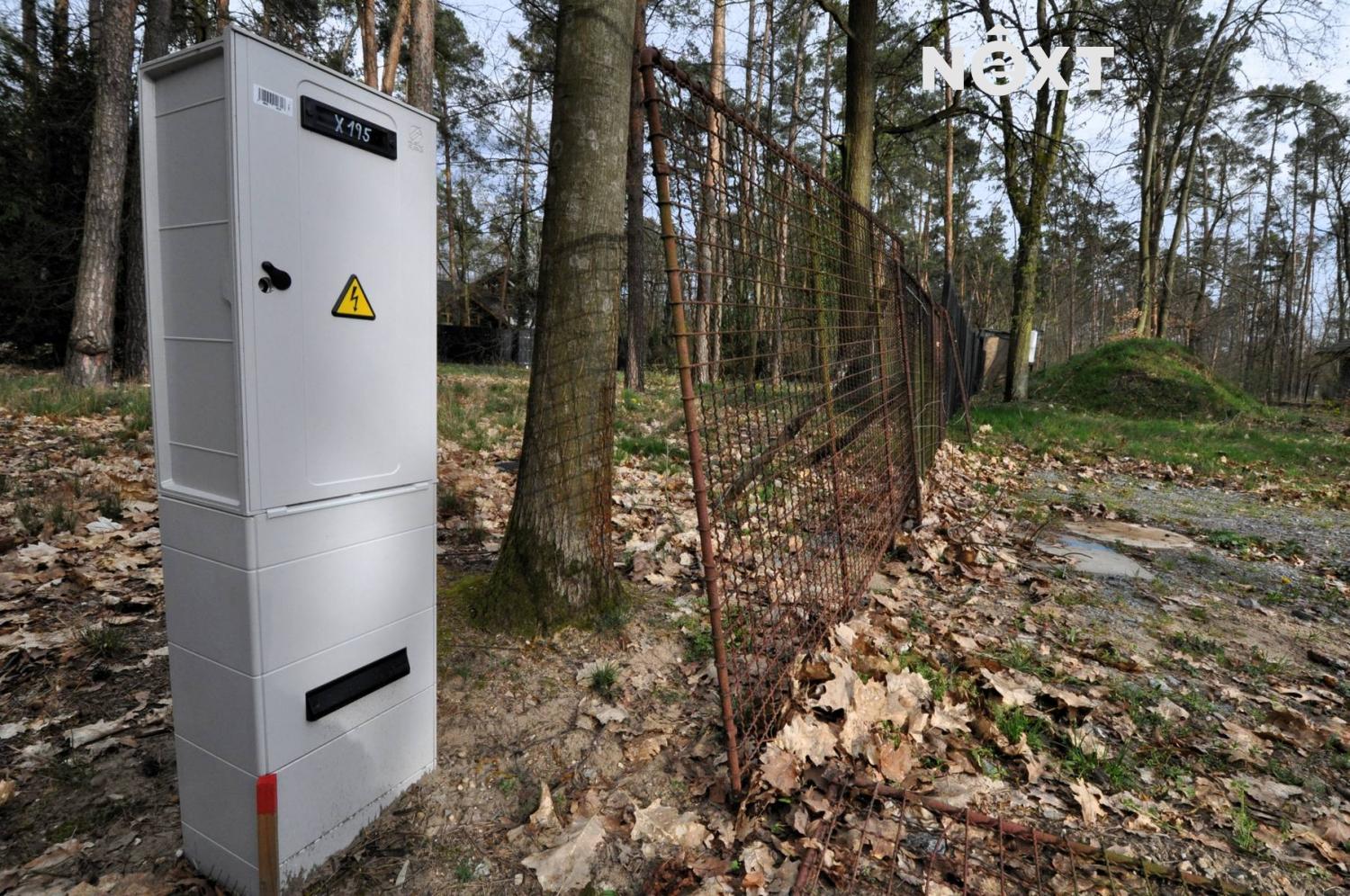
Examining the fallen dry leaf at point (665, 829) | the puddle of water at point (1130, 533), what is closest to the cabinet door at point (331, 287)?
the fallen dry leaf at point (665, 829)

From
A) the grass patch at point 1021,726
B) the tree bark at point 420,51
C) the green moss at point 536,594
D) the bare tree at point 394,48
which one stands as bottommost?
the grass patch at point 1021,726

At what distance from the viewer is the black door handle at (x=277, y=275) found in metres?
1.45

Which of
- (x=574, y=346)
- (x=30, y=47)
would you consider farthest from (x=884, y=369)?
(x=30, y=47)

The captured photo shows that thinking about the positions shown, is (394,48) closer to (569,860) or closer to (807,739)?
(807,739)

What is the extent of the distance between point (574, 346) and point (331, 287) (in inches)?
44.2

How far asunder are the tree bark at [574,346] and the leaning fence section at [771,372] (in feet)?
1.79

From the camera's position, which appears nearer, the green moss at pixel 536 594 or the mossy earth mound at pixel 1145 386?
the green moss at pixel 536 594

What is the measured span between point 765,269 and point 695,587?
171cm

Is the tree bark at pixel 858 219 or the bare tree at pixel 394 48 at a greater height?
the bare tree at pixel 394 48

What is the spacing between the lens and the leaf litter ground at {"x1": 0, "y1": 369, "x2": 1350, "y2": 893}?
1.84 metres

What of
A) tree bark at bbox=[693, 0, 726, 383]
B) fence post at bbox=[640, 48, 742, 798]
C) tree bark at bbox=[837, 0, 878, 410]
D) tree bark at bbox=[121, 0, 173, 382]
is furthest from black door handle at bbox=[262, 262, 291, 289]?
tree bark at bbox=[121, 0, 173, 382]

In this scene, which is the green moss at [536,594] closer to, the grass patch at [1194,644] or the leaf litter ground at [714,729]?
the leaf litter ground at [714,729]

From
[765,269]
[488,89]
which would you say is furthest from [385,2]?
[765,269]

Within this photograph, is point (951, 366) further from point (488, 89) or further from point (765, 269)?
point (488, 89)
